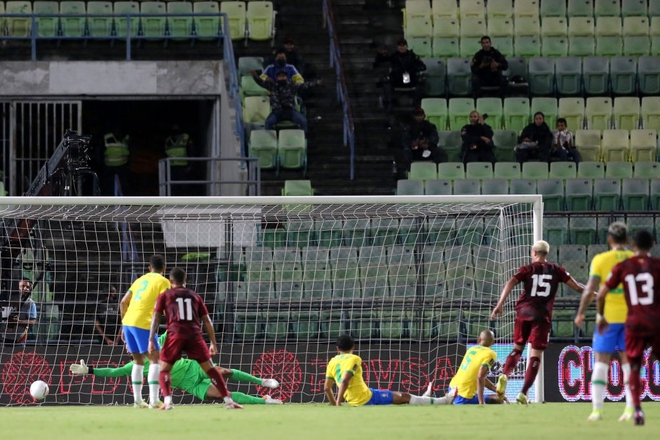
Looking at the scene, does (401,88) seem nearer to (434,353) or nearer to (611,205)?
(611,205)

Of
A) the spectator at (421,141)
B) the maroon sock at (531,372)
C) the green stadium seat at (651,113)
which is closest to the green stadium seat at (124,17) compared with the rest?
the spectator at (421,141)

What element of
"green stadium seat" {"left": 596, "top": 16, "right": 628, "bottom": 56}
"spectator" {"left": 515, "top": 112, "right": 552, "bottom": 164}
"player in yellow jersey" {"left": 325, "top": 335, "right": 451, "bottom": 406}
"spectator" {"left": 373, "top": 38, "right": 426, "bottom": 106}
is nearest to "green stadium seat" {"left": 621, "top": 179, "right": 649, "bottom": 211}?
"spectator" {"left": 515, "top": 112, "right": 552, "bottom": 164}

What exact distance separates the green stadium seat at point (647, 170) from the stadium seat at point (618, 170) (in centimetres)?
11

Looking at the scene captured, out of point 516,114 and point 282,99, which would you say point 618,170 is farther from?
point 282,99

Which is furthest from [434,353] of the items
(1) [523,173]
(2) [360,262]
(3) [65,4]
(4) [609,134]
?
(3) [65,4]

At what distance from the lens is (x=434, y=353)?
18.5 m

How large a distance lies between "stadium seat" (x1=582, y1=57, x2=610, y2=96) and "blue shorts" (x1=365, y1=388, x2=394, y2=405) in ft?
35.3

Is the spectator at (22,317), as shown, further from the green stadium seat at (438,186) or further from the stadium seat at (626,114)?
the stadium seat at (626,114)

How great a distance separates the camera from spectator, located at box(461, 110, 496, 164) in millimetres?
22562

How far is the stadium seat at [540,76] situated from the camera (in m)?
24.8

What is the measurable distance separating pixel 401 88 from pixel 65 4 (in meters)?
6.08

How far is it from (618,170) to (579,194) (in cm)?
115

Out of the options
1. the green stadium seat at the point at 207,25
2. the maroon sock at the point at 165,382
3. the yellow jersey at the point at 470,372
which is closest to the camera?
the maroon sock at the point at 165,382

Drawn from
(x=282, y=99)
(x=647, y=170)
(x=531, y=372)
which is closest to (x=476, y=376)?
(x=531, y=372)
